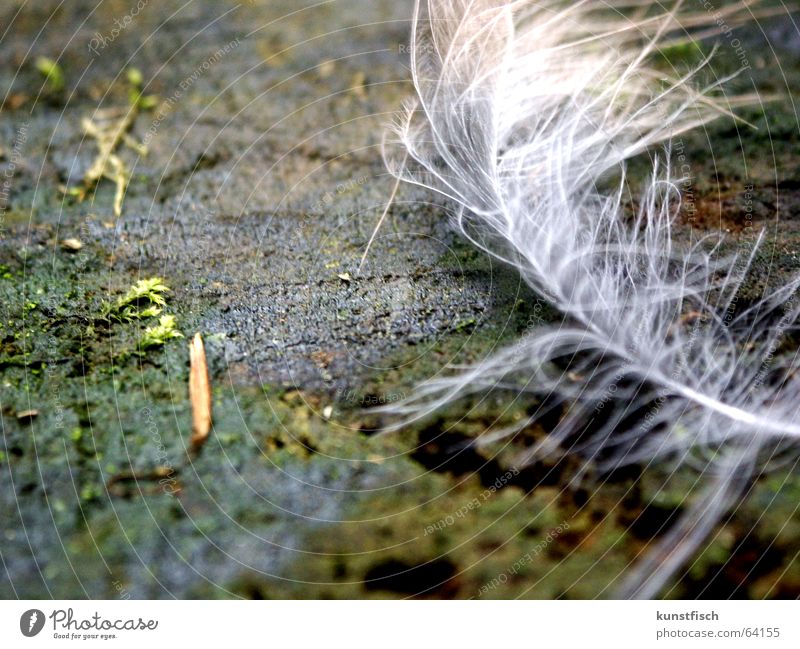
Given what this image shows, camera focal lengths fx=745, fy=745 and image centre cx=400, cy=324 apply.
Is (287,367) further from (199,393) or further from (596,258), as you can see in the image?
(596,258)

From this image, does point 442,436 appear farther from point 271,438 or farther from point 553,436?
point 271,438

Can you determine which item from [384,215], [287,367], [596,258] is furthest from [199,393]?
[596,258]

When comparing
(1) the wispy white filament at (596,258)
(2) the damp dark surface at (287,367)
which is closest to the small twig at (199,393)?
(2) the damp dark surface at (287,367)

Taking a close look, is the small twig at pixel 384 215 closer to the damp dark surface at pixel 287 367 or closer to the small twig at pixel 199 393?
the damp dark surface at pixel 287 367

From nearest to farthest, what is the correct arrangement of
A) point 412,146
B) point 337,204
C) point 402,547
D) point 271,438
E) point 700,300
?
point 402,547, point 271,438, point 700,300, point 412,146, point 337,204

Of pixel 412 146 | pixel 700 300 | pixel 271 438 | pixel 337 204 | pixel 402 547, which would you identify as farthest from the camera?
pixel 337 204

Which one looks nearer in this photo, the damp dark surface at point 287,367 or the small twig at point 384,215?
the damp dark surface at point 287,367
